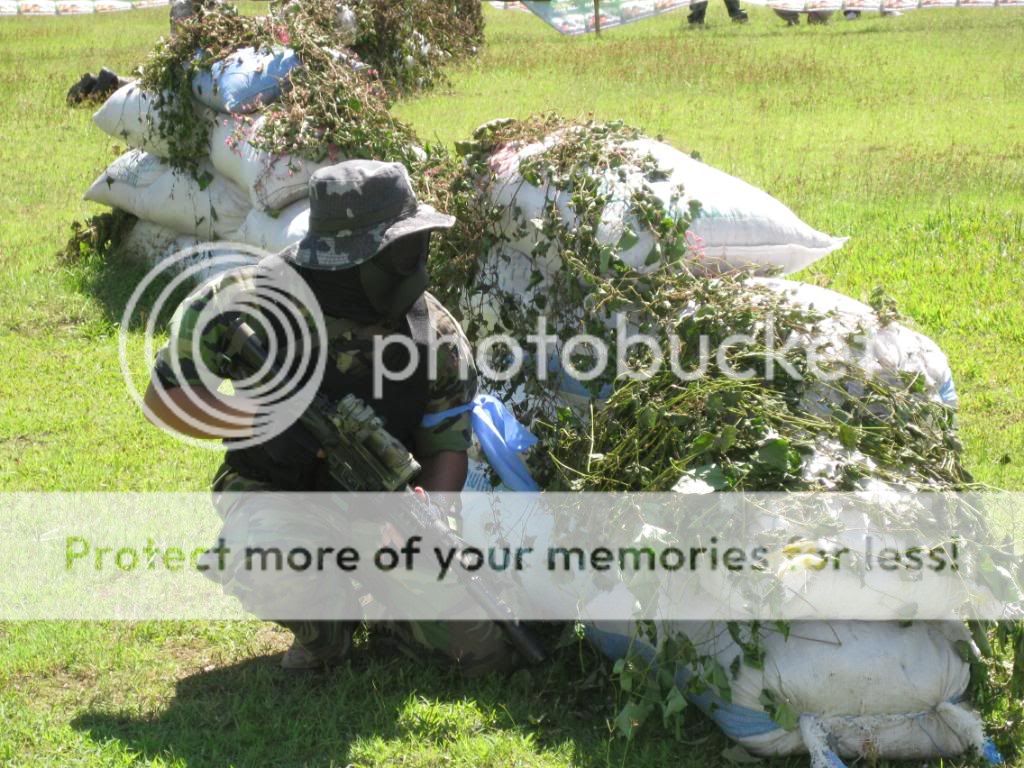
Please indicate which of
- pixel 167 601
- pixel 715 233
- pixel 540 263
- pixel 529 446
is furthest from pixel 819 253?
pixel 167 601

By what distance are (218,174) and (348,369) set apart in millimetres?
3500

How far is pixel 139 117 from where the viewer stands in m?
6.70

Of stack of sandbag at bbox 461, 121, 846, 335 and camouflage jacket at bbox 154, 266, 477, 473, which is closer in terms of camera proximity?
camouflage jacket at bbox 154, 266, 477, 473

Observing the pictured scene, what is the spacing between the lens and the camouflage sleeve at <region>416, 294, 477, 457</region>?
3379mm

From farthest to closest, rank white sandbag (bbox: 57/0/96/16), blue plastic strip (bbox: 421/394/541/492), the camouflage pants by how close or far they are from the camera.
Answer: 1. white sandbag (bbox: 57/0/96/16)
2. blue plastic strip (bbox: 421/394/541/492)
3. the camouflage pants

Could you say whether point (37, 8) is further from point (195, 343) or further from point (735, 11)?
point (195, 343)

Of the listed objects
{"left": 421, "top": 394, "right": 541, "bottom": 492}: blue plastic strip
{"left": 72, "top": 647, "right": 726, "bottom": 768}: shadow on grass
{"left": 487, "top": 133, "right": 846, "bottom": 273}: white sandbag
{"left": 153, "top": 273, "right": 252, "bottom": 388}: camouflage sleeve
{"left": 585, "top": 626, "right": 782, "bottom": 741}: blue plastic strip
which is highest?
{"left": 487, "top": 133, "right": 846, "bottom": 273}: white sandbag

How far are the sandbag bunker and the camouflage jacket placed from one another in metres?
0.24

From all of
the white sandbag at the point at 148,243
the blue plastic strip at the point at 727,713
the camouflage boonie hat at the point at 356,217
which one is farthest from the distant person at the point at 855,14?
the blue plastic strip at the point at 727,713

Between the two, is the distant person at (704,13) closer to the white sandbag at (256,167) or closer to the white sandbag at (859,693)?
the white sandbag at (256,167)

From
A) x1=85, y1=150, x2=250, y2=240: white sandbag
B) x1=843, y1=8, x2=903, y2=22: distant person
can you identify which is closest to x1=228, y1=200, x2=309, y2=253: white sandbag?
x1=85, y1=150, x2=250, y2=240: white sandbag

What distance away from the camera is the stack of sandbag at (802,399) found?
2.81 meters

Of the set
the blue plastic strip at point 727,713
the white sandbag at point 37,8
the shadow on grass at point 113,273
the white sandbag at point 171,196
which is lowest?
the blue plastic strip at point 727,713

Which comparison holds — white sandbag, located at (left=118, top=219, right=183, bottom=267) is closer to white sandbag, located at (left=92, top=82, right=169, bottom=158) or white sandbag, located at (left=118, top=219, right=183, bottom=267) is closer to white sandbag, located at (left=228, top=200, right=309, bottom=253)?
white sandbag, located at (left=92, top=82, right=169, bottom=158)
